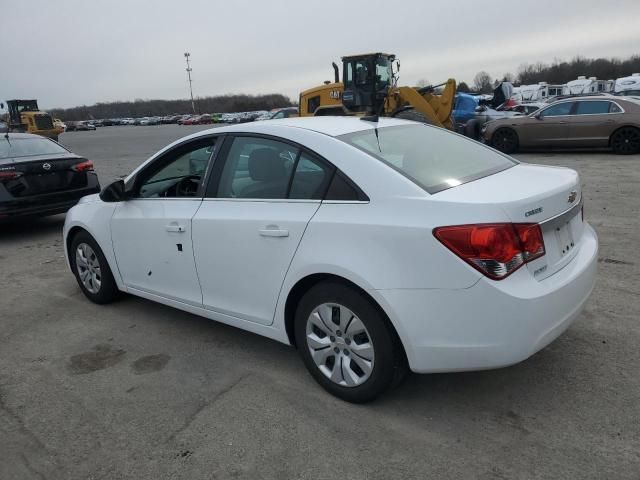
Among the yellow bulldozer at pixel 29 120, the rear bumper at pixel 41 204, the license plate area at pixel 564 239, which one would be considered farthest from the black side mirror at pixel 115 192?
the yellow bulldozer at pixel 29 120

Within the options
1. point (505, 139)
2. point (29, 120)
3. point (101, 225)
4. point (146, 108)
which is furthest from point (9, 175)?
point (146, 108)

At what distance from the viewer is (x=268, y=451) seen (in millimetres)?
2727

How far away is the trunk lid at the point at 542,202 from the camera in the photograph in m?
2.66

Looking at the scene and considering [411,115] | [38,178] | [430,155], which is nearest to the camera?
[430,155]

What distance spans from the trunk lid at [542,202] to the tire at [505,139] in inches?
483

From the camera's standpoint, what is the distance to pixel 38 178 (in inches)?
298

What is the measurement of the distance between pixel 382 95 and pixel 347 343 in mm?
11346

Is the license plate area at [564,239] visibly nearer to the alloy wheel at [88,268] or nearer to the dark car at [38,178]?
the alloy wheel at [88,268]

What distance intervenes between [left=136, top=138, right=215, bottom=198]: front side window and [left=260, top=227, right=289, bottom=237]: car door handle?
0.85 m

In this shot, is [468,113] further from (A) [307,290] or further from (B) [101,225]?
(A) [307,290]

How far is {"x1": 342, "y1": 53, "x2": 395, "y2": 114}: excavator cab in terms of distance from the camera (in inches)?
516

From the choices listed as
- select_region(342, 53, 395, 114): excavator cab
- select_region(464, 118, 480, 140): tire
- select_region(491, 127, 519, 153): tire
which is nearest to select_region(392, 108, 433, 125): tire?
select_region(342, 53, 395, 114): excavator cab

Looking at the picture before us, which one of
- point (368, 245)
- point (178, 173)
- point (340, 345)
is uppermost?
point (178, 173)

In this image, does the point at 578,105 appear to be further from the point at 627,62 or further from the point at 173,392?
the point at 627,62
